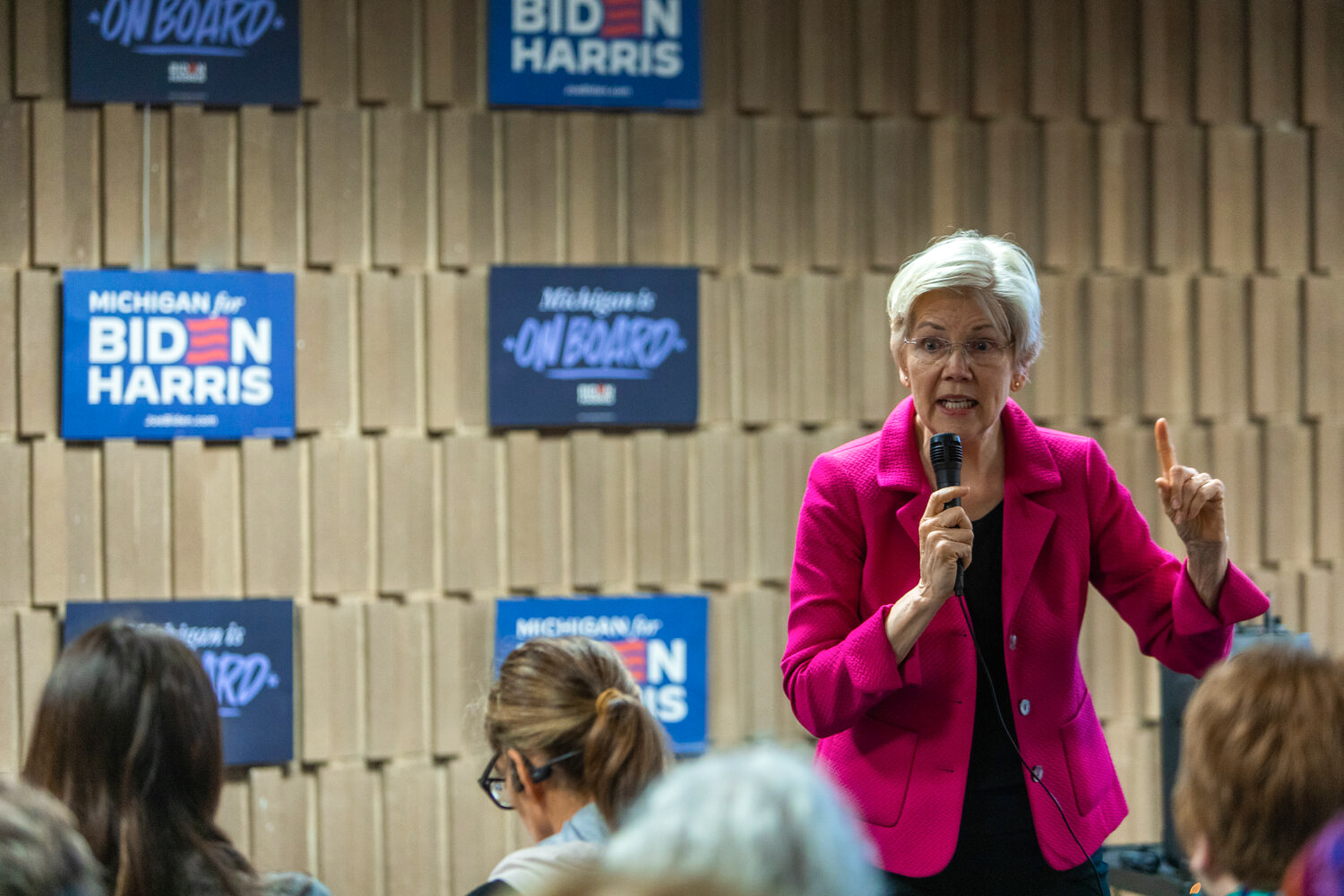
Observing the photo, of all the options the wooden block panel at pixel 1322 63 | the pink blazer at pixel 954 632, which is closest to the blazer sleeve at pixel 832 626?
the pink blazer at pixel 954 632

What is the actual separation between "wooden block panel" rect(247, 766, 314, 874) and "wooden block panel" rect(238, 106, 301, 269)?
61.7 inches

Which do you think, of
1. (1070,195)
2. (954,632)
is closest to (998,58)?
(1070,195)

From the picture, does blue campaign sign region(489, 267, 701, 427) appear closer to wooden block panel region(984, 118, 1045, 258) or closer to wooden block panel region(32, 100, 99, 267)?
wooden block panel region(984, 118, 1045, 258)

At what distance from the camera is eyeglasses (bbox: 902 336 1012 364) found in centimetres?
194

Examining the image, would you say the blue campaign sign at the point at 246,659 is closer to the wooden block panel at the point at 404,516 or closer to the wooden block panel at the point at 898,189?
the wooden block panel at the point at 404,516

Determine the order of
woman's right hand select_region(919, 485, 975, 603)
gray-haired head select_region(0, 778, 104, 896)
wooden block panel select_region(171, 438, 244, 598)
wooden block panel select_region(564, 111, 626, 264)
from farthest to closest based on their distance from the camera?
wooden block panel select_region(564, 111, 626, 264) → wooden block panel select_region(171, 438, 244, 598) → woman's right hand select_region(919, 485, 975, 603) → gray-haired head select_region(0, 778, 104, 896)

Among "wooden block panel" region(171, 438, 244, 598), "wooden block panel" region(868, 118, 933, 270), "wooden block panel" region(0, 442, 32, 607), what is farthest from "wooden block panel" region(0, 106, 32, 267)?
"wooden block panel" region(868, 118, 933, 270)

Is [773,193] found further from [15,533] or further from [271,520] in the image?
A: [15,533]

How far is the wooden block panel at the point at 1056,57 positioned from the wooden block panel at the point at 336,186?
224 centimetres

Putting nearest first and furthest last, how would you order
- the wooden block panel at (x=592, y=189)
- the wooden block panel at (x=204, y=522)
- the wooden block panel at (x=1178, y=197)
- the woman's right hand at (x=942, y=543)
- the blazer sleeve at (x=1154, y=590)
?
the woman's right hand at (x=942, y=543), the blazer sleeve at (x=1154, y=590), the wooden block panel at (x=204, y=522), the wooden block panel at (x=592, y=189), the wooden block panel at (x=1178, y=197)

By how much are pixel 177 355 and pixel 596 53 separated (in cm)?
161

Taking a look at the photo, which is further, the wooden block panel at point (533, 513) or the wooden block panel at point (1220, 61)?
the wooden block panel at point (1220, 61)

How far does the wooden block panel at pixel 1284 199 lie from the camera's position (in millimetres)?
4609

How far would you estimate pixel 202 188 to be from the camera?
158 inches
